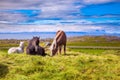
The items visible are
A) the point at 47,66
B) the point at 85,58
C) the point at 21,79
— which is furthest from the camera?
the point at 85,58

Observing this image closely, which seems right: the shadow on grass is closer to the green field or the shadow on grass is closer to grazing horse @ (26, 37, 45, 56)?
the green field

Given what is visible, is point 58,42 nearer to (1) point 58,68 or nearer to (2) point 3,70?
(1) point 58,68

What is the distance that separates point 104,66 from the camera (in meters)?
16.2

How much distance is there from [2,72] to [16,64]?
1226 millimetres

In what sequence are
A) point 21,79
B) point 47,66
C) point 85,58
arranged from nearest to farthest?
1. point 21,79
2. point 47,66
3. point 85,58

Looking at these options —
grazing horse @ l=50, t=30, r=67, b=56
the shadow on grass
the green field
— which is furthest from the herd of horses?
the shadow on grass

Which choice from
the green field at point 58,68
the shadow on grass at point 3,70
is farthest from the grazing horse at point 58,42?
the shadow on grass at point 3,70

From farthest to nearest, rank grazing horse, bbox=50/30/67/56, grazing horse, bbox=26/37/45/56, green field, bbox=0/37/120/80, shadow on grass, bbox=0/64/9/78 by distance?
grazing horse, bbox=50/30/67/56 → grazing horse, bbox=26/37/45/56 → shadow on grass, bbox=0/64/9/78 → green field, bbox=0/37/120/80

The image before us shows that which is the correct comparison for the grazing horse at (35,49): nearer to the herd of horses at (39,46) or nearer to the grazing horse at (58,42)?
the herd of horses at (39,46)

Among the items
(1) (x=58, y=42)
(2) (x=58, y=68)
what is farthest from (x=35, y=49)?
(2) (x=58, y=68)

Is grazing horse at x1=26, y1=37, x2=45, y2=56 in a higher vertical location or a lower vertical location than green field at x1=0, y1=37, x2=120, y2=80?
higher

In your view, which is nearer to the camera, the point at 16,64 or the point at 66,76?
the point at 66,76

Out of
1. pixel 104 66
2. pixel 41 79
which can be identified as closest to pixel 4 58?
pixel 41 79

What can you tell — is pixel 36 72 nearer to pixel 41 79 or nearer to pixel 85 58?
pixel 41 79
